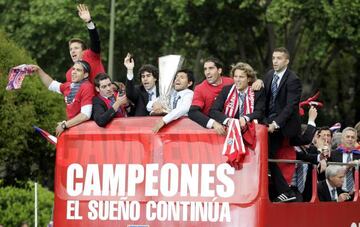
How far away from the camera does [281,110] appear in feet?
38.5

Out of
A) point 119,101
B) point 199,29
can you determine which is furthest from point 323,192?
point 199,29

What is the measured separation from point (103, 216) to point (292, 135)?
1.98 m

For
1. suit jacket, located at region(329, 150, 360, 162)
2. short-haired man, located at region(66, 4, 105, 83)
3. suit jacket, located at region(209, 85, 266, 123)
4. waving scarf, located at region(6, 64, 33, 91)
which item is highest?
short-haired man, located at region(66, 4, 105, 83)

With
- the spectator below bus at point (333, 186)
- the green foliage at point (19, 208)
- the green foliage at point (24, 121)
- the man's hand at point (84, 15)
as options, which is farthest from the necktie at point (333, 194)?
the green foliage at point (19, 208)

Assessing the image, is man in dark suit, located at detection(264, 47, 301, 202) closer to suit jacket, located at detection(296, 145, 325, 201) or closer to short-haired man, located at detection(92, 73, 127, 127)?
suit jacket, located at detection(296, 145, 325, 201)

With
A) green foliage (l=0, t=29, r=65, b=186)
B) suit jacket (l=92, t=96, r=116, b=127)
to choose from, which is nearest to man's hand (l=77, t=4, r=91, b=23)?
suit jacket (l=92, t=96, r=116, b=127)

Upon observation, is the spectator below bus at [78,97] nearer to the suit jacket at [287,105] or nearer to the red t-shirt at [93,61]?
the red t-shirt at [93,61]

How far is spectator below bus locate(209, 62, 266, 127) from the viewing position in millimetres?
11391

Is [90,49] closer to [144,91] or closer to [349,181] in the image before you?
[144,91]

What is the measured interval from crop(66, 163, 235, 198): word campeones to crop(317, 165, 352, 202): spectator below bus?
5.28 ft

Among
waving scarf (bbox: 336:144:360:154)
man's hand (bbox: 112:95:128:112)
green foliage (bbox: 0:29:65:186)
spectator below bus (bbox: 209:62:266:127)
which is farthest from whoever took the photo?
green foliage (bbox: 0:29:65:186)

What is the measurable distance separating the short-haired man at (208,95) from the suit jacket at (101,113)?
0.84m

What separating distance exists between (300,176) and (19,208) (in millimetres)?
13322

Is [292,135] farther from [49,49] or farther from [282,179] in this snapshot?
[49,49]
